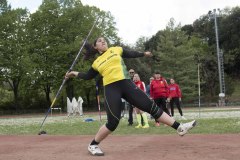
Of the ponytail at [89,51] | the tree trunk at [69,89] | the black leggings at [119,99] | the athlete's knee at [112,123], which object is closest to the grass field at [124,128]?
the black leggings at [119,99]

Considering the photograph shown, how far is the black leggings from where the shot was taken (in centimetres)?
A: 651

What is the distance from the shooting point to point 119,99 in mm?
6488

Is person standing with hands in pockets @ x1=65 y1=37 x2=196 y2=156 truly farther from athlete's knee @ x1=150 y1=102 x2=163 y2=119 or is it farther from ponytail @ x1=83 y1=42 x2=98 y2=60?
ponytail @ x1=83 y1=42 x2=98 y2=60

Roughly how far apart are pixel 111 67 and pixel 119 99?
0.57 metres

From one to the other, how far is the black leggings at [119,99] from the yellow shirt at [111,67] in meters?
0.09

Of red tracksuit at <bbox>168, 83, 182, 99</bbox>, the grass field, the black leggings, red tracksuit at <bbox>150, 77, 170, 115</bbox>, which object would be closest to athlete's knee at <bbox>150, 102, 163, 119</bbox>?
the black leggings

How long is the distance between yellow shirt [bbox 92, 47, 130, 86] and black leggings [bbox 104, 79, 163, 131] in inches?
3.7

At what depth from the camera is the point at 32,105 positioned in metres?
51.7

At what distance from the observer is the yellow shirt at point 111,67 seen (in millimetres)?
6551

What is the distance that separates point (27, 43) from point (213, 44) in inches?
1457

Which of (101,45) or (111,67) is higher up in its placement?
(101,45)

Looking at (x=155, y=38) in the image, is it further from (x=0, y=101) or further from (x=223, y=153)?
(x=223, y=153)

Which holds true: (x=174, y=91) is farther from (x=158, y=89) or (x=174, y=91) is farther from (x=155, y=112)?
(x=155, y=112)

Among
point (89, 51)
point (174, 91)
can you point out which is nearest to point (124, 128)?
point (174, 91)
